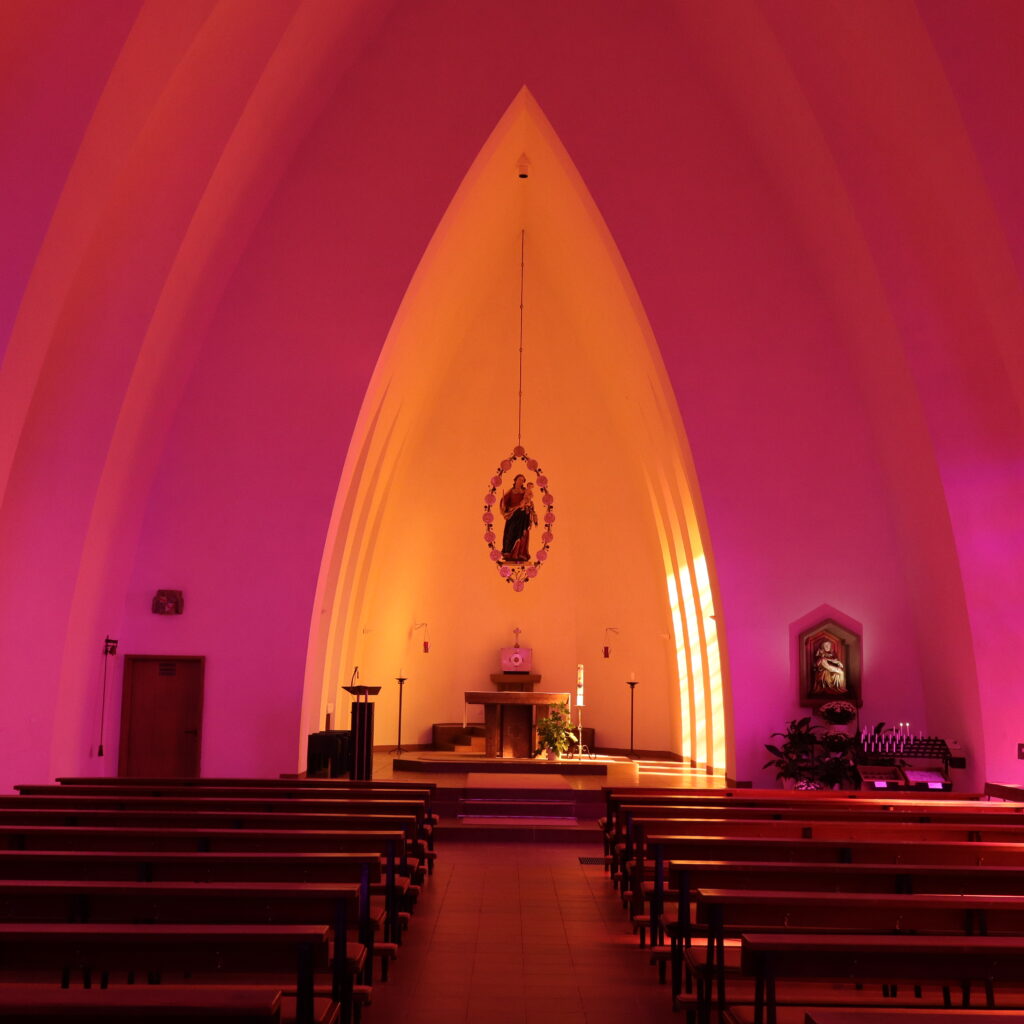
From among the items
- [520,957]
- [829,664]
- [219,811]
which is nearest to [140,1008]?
[520,957]

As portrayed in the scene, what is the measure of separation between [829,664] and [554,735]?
4.58 meters

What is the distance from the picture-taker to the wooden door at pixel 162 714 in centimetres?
1361

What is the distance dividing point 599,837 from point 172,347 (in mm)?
7083

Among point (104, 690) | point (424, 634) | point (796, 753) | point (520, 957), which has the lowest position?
point (520, 957)

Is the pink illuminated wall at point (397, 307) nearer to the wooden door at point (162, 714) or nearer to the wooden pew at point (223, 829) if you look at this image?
the wooden door at point (162, 714)

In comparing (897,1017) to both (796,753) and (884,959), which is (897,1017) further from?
(796,753)

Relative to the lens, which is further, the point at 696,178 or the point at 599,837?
the point at 696,178

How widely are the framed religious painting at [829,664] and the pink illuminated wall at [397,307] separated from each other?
0.23m

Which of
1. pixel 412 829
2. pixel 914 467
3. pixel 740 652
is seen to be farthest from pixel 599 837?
pixel 914 467

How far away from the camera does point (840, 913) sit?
4.45m

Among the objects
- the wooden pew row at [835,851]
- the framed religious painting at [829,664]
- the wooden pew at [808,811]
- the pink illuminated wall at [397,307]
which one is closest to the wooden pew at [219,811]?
the wooden pew at [808,811]

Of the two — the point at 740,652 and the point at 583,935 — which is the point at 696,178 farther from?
the point at 583,935

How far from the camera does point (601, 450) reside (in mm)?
20297

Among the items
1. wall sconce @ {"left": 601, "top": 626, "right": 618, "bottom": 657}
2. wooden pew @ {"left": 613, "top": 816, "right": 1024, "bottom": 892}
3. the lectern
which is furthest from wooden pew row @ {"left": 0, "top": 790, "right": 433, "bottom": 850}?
wall sconce @ {"left": 601, "top": 626, "right": 618, "bottom": 657}
